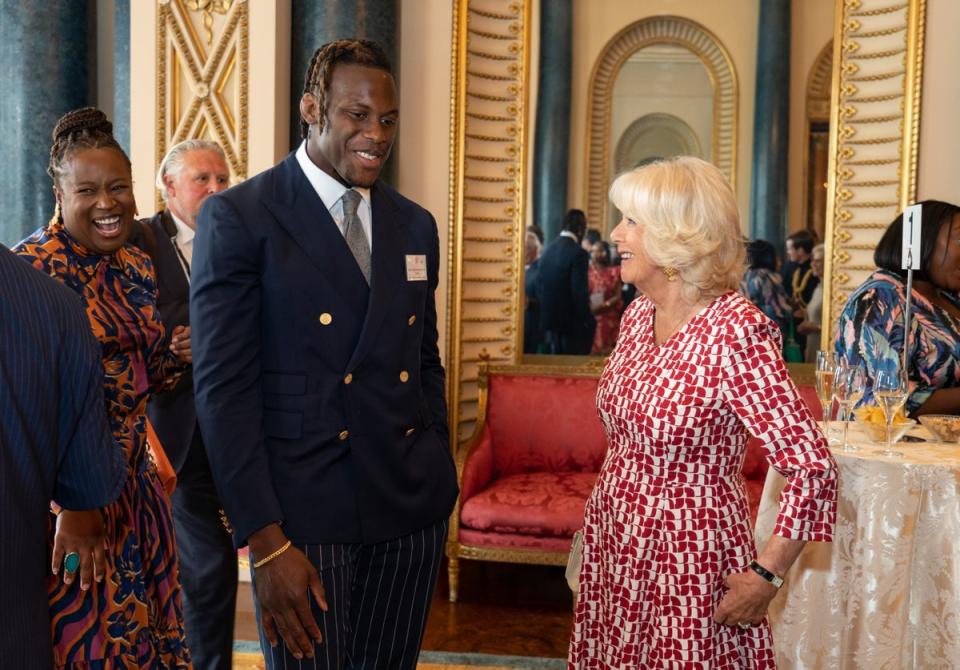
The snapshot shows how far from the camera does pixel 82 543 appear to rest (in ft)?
6.17

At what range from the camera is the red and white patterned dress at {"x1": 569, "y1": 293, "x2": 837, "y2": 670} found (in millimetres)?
1860

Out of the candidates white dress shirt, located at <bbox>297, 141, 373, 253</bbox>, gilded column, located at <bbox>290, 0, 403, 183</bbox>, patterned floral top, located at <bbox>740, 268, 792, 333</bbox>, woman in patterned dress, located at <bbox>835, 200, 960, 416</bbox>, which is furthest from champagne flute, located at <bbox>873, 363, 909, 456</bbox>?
gilded column, located at <bbox>290, 0, 403, 183</bbox>

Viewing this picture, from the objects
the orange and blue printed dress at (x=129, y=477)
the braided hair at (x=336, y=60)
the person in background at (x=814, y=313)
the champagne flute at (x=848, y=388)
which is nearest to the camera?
the braided hair at (x=336, y=60)

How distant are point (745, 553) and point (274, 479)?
0.99 metres

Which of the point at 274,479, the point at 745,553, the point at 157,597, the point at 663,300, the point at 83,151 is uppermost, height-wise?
the point at 83,151

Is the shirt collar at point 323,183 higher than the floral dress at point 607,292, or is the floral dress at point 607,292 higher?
the shirt collar at point 323,183

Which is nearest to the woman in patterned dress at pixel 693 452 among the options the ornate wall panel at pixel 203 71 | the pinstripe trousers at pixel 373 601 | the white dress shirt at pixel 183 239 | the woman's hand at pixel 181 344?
the pinstripe trousers at pixel 373 601

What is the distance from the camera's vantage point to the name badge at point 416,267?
6.40 feet

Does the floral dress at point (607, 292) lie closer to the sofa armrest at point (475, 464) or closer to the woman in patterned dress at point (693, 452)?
the sofa armrest at point (475, 464)

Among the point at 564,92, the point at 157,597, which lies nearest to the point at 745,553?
the point at 157,597

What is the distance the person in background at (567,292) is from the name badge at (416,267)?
2971 millimetres

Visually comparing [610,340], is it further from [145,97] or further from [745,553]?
[745,553]

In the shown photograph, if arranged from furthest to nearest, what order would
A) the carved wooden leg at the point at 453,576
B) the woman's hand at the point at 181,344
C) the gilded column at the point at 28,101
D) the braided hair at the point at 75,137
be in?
the gilded column at the point at 28,101 < the carved wooden leg at the point at 453,576 < the woman's hand at the point at 181,344 < the braided hair at the point at 75,137

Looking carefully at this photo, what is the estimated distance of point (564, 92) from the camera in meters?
4.92
